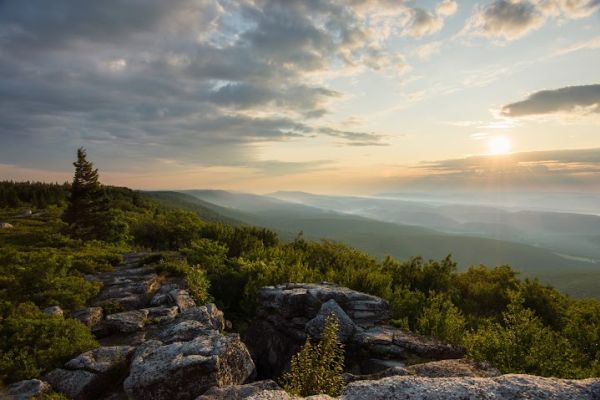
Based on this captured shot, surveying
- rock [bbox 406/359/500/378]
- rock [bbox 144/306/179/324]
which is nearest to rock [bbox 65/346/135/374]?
Result: rock [bbox 144/306/179/324]

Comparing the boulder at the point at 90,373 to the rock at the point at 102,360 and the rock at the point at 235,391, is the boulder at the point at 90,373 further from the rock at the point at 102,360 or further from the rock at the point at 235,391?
the rock at the point at 235,391

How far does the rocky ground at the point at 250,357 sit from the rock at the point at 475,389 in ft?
0.05

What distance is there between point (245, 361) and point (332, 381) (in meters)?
2.97

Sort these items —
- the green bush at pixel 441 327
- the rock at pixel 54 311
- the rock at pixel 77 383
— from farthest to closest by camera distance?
the green bush at pixel 441 327
the rock at pixel 54 311
the rock at pixel 77 383

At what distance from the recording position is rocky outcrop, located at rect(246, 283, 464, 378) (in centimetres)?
1155

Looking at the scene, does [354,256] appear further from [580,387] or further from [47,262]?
[580,387]

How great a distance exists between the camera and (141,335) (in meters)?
11.7

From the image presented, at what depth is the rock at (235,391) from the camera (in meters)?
6.78

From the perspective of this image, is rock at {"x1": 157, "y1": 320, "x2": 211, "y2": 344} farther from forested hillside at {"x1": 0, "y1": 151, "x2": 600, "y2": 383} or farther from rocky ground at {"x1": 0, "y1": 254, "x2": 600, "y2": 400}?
forested hillside at {"x1": 0, "y1": 151, "x2": 600, "y2": 383}

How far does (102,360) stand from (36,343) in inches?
88.0

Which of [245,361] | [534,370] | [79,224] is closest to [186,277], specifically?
[245,361]

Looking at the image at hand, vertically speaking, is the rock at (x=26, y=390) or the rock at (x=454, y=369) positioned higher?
the rock at (x=26, y=390)

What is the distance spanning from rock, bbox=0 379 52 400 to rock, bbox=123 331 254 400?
192 centimetres

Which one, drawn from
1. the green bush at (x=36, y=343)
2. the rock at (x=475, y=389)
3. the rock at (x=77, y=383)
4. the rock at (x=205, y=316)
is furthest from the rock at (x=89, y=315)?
the rock at (x=475, y=389)
